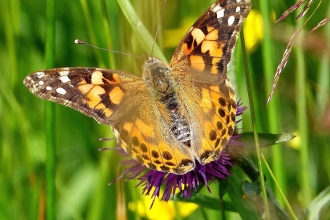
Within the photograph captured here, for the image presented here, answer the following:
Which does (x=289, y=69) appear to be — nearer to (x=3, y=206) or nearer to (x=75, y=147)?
(x=75, y=147)

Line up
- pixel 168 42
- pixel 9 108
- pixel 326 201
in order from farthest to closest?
1. pixel 168 42
2. pixel 9 108
3. pixel 326 201

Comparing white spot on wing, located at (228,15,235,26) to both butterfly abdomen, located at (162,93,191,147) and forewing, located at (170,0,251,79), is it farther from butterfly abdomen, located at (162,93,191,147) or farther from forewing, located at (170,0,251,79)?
butterfly abdomen, located at (162,93,191,147)

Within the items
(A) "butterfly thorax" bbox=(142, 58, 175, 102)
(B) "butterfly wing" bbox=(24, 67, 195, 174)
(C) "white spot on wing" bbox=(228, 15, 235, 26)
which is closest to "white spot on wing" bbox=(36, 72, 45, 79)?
(B) "butterfly wing" bbox=(24, 67, 195, 174)

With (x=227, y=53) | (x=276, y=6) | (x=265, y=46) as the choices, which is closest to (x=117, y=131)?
(x=227, y=53)

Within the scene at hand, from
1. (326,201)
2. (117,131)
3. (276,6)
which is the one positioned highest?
(276,6)

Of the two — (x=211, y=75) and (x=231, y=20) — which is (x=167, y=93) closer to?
(x=211, y=75)

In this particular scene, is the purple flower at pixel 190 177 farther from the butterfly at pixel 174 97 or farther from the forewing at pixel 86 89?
the forewing at pixel 86 89
